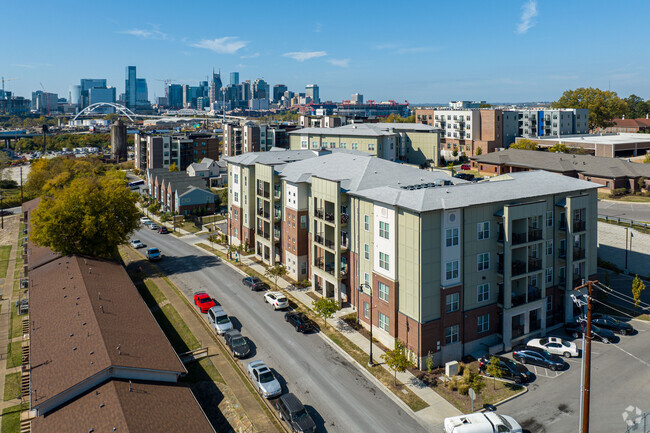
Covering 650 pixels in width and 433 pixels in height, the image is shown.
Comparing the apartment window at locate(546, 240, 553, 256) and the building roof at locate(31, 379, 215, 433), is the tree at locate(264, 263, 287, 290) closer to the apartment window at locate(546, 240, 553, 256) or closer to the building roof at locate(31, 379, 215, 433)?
the building roof at locate(31, 379, 215, 433)

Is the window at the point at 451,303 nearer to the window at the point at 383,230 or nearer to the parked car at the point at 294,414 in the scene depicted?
the window at the point at 383,230

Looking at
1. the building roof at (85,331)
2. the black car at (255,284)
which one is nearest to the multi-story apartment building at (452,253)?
the black car at (255,284)

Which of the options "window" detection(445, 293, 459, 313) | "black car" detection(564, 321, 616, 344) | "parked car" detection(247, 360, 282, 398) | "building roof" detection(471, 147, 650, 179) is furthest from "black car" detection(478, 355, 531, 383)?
"building roof" detection(471, 147, 650, 179)

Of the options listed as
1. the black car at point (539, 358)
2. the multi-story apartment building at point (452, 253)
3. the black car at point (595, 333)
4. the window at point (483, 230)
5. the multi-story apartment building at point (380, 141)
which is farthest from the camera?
the multi-story apartment building at point (380, 141)

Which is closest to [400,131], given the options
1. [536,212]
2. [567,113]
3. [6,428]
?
[567,113]

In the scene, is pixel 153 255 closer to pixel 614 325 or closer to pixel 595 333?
pixel 595 333

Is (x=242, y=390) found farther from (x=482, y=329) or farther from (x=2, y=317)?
(x=2, y=317)

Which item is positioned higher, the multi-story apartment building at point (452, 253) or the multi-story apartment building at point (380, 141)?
the multi-story apartment building at point (380, 141)
